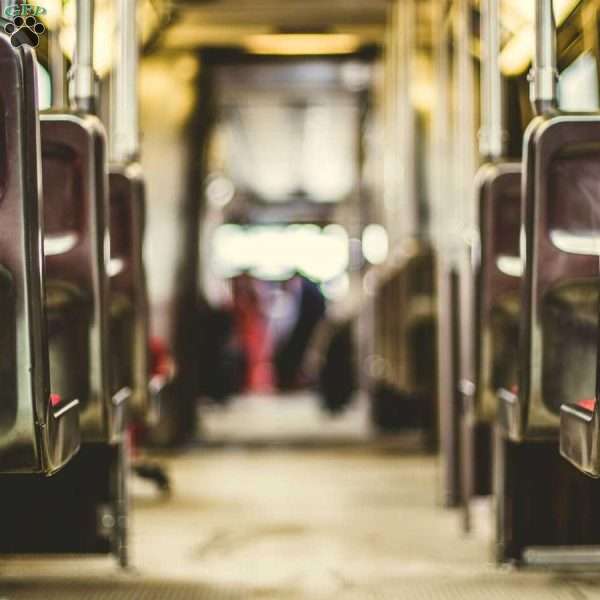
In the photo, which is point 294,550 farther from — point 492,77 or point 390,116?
point 390,116

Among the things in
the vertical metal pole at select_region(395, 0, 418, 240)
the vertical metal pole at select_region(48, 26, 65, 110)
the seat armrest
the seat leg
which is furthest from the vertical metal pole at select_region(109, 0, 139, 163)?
the vertical metal pole at select_region(395, 0, 418, 240)

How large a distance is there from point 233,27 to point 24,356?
457 cm

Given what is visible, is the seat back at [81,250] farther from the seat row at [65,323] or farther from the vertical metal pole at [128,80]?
the vertical metal pole at [128,80]

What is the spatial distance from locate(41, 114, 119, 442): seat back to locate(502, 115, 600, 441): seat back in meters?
1.03

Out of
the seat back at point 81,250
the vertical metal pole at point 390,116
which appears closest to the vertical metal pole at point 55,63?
the seat back at point 81,250

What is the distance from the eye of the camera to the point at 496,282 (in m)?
2.75

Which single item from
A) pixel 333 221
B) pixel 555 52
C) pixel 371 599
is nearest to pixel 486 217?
Answer: pixel 555 52

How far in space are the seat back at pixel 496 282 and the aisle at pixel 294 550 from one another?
0.56 meters

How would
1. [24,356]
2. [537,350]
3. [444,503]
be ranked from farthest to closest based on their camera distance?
[444,503] < [537,350] < [24,356]

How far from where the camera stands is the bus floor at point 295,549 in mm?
2650

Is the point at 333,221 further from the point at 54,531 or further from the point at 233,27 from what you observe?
the point at 54,531

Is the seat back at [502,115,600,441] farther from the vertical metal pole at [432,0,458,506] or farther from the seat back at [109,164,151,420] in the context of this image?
the vertical metal pole at [432,0,458,506]

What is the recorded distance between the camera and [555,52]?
227 cm

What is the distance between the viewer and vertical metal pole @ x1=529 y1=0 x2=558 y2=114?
88.4 inches
